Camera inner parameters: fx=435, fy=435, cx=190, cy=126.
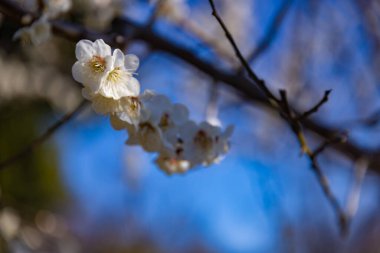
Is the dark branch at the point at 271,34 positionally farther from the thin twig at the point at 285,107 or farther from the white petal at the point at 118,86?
the white petal at the point at 118,86

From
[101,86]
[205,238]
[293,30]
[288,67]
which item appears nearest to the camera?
[101,86]

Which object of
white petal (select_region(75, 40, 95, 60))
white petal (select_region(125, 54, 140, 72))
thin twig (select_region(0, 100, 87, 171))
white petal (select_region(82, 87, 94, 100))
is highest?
thin twig (select_region(0, 100, 87, 171))

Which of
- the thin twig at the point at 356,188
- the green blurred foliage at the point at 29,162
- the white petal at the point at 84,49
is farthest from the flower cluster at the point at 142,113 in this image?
the green blurred foliage at the point at 29,162

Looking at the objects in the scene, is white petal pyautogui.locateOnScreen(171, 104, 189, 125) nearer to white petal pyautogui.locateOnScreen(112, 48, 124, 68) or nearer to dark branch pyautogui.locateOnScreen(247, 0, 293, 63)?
white petal pyautogui.locateOnScreen(112, 48, 124, 68)

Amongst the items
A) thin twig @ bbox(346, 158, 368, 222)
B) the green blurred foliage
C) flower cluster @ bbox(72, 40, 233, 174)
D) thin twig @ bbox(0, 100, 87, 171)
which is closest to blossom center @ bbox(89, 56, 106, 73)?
flower cluster @ bbox(72, 40, 233, 174)

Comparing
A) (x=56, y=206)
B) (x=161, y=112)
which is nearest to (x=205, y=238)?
(x=56, y=206)

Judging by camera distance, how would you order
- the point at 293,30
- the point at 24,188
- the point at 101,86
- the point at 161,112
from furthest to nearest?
the point at 24,188 → the point at 293,30 → the point at 161,112 → the point at 101,86

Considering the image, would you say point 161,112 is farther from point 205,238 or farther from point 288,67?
point 205,238
